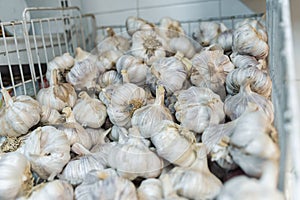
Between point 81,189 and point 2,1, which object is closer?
point 81,189

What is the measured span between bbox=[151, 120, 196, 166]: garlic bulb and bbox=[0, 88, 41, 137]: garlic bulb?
0.28 m

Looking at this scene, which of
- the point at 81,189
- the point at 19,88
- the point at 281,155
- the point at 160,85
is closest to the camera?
the point at 281,155

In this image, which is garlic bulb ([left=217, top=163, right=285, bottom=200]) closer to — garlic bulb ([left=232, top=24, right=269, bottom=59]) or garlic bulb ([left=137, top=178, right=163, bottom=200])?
garlic bulb ([left=137, top=178, right=163, bottom=200])

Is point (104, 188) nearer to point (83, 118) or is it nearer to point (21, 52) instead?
point (83, 118)

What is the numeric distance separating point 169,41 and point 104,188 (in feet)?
1.77

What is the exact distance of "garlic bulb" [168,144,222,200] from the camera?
0.43 metres

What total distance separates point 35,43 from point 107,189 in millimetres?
567

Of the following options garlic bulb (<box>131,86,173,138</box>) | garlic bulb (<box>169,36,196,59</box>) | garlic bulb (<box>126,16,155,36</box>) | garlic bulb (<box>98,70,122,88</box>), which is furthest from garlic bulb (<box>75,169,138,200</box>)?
garlic bulb (<box>126,16,155,36</box>)

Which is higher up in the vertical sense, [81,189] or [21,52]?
[21,52]

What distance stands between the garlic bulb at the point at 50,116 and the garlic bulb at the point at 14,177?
167 mm

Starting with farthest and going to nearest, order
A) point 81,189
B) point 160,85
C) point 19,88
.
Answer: point 19,88, point 160,85, point 81,189

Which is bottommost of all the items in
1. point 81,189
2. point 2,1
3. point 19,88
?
point 81,189

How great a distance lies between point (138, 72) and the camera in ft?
2.51

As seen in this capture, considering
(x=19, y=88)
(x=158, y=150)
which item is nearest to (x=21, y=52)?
(x=19, y=88)
